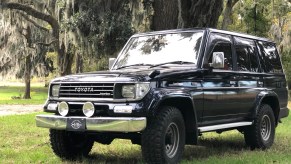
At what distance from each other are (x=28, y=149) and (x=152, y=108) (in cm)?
346

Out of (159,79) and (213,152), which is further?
(213,152)

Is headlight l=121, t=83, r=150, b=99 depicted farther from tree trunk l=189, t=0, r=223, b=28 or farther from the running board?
tree trunk l=189, t=0, r=223, b=28

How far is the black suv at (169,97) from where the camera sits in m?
5.88

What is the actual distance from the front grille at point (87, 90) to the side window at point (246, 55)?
9.38 ft

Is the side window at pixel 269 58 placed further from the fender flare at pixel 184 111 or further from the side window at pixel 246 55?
the fender flare at pixel 184 111

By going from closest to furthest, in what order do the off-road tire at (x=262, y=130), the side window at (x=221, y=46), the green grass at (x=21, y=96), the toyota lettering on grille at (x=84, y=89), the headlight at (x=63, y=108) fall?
the toyota lettering on grille at (x=84, y=89) < the headlight at (x=63, y=108) < the side window at (x=221, y=46) < the off-road tire at (x=262, y=130) < the green grass at (x=21, y=96)

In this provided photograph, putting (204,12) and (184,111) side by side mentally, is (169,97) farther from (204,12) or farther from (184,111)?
(204,12)

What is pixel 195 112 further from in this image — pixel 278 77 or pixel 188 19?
pixel 188 19

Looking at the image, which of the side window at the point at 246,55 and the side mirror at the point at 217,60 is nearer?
the side mirror at the point at 217,60

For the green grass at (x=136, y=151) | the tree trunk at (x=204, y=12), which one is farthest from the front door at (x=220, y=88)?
the tree trunk at (x=204, y=12)

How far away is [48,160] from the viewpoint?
280 inches

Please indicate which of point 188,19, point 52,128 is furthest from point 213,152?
point 188,19

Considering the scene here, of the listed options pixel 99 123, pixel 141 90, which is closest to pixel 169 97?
pixel 141 90

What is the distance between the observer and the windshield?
7.11 meters
